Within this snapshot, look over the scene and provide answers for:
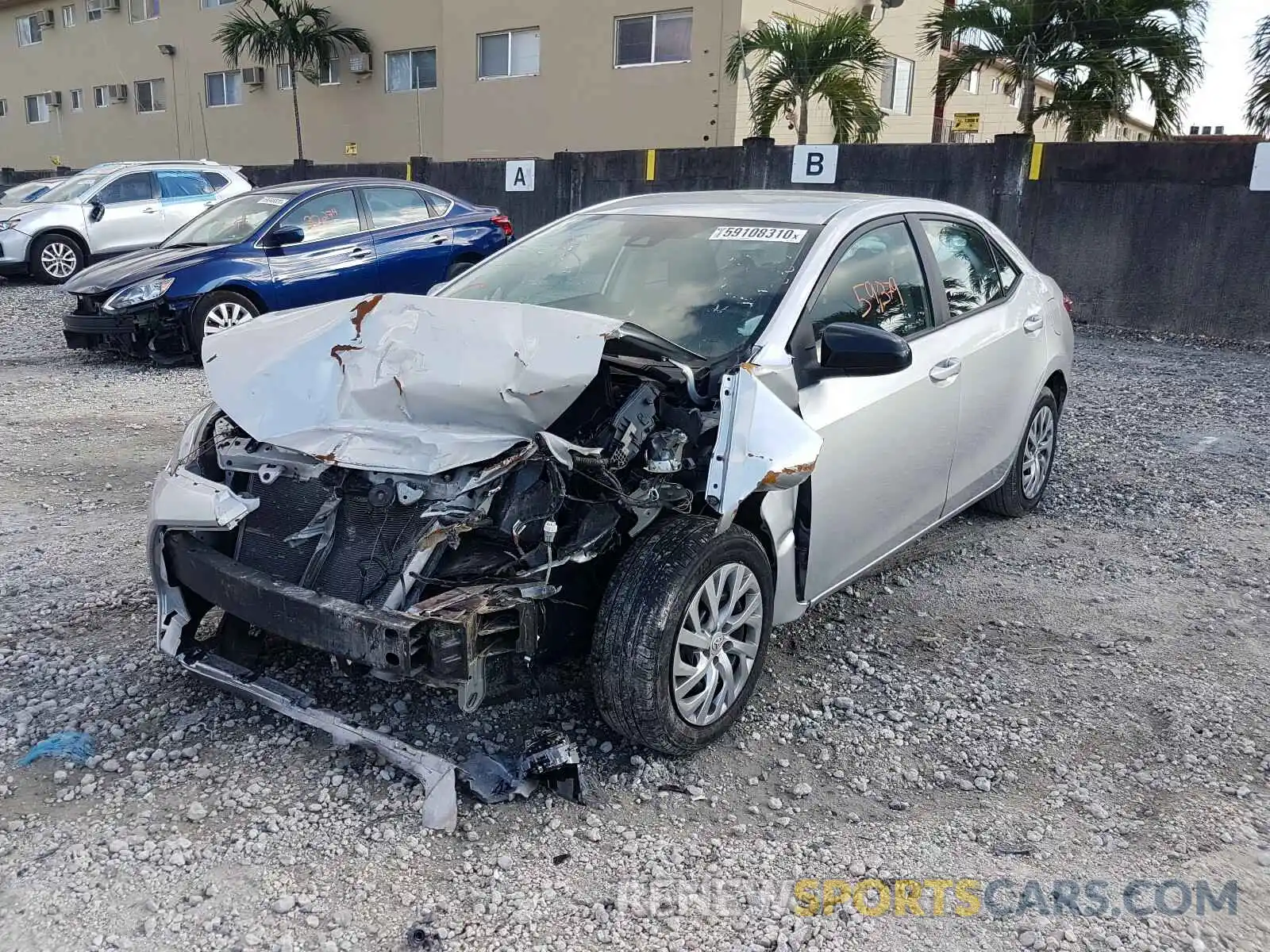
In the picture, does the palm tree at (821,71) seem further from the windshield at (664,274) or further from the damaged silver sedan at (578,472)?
the damaged silver sedan at (578,472)

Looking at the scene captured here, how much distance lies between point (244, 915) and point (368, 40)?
75.1ft

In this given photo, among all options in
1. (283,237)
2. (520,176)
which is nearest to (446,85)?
(520,176)

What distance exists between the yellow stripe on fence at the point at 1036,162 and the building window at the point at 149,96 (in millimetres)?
24652

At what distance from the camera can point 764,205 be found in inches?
166

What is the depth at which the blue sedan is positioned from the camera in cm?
853

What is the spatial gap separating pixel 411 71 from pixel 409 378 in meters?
20.8

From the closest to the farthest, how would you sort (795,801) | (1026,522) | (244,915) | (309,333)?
1. (244,915)
2. (795,801)
3. (309,333)
4. (1026,522)

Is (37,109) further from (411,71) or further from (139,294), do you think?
(139,294)

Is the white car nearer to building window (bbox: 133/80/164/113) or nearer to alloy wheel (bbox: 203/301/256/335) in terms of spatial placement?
alloy wheel (bbox: 203/301/256/335)

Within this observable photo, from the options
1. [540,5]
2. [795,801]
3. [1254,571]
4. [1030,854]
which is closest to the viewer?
[1030,854]

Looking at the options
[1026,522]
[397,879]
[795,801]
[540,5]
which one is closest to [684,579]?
[795,801]

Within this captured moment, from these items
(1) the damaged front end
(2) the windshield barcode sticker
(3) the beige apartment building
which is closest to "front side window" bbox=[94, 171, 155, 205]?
(3) the beige apartment building

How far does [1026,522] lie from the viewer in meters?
5.40

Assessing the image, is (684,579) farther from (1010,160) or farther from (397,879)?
(1010,160)
